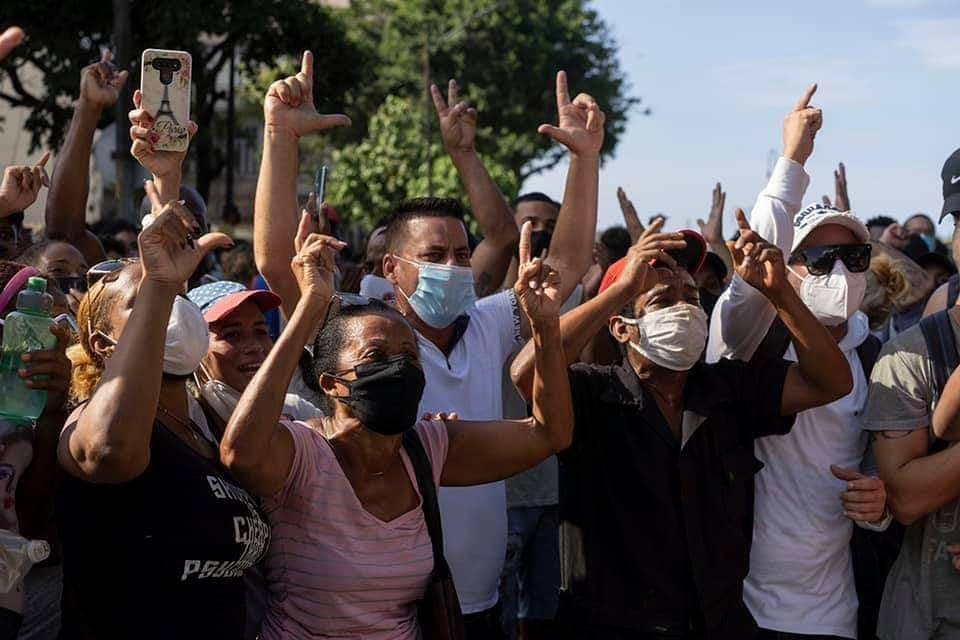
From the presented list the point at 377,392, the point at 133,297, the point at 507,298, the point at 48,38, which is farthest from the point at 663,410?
the point at 48,38

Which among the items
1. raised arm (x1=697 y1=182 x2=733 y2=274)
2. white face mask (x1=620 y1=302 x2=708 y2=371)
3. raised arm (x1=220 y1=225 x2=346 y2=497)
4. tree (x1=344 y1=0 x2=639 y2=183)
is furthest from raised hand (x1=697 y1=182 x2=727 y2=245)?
tree (x1=344 y1=0 x2=639 y2=183)

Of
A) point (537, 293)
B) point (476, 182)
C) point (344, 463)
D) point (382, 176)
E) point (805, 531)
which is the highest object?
point (382, 176)

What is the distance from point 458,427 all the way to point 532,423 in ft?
0.77

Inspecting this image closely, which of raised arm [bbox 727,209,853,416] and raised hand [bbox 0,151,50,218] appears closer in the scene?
raised arm [bbox 727,209,853,416]

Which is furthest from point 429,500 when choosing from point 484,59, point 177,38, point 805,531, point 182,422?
point 484,59

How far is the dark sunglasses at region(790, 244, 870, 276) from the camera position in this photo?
187 inches

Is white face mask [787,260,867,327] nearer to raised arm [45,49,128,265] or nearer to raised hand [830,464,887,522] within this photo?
raised hand [830,464,887,522]

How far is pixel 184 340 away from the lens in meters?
3.56

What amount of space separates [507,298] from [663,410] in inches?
32.5

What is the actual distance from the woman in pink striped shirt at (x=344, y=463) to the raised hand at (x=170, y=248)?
13.5 inches

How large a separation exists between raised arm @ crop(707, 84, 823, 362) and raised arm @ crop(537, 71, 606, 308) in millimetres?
555

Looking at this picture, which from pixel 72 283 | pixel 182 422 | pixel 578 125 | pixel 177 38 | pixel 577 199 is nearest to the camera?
pixel 182 422

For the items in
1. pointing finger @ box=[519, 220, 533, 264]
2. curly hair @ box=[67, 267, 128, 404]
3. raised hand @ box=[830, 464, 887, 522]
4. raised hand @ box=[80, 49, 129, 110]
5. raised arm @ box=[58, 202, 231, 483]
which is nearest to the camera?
raised arm @ box=[58, 202, 231, 483]

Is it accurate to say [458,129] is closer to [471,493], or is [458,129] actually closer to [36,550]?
[471,493]
